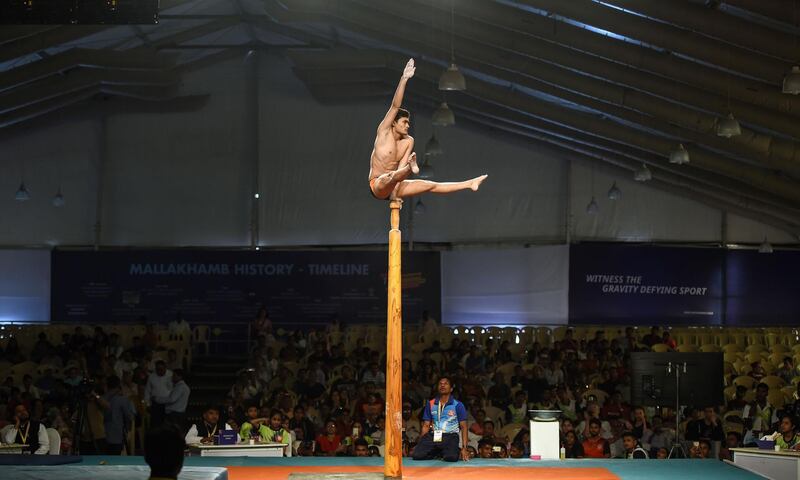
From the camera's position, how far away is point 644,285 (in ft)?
76.2

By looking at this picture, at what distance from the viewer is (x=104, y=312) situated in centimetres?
2273

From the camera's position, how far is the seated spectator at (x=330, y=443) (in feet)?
44.6

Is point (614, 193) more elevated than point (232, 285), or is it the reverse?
point (614, 193)

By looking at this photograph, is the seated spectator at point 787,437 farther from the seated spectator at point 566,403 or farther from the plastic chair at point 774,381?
the plastic chair at point 774,381

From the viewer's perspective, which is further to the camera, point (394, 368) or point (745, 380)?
point (745, 380)

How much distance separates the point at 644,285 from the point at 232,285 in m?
8.42

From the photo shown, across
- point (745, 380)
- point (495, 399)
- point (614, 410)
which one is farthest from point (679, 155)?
point (495, 399)

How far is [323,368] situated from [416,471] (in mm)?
8596

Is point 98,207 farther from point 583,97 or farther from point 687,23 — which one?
point 687,23

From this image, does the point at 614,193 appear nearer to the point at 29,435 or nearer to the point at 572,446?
the point at 572,446

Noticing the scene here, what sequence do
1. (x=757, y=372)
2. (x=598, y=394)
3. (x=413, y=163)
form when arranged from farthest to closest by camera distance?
(x=757, y=372), (x=598, y=394), (x=413, y=163)

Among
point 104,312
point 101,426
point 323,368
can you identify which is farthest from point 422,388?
point 104,312

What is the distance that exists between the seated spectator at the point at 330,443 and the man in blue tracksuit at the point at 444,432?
9.52 feet

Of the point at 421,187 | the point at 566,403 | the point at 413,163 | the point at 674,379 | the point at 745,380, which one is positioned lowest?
the point at 566,403
